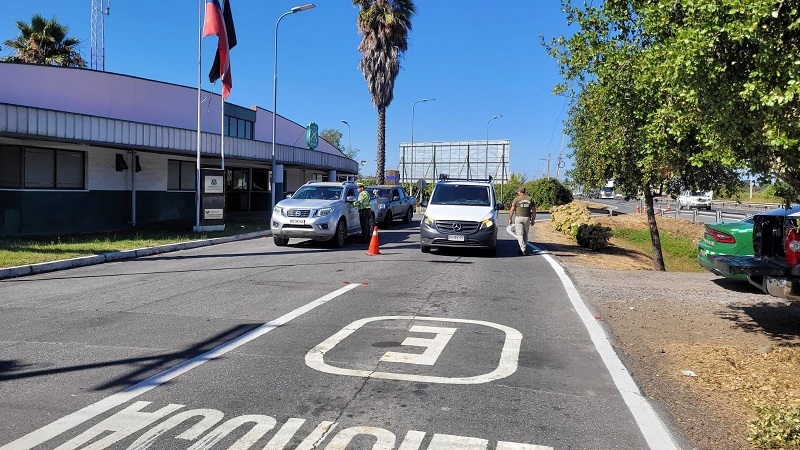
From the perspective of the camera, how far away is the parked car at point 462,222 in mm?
14727

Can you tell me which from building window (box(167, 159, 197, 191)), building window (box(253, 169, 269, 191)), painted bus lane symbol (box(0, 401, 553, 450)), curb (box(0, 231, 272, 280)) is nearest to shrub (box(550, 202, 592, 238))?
curb (box(0, 231, 272, 280))

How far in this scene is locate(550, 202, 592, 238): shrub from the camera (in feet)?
74.2

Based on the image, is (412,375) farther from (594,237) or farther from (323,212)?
(594,237)

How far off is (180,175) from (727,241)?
21.6 metres

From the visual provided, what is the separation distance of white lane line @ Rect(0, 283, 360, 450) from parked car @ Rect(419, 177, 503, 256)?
303 inches

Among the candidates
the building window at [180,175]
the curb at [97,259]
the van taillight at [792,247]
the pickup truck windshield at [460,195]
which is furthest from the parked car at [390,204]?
the van taillight at [792,247]

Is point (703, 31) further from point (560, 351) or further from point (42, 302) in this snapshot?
point (42, 302)

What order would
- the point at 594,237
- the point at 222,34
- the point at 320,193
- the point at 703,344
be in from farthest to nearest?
the point at 222,34 < the point at 594,237 < the point at 320,193 < the point at 703,344

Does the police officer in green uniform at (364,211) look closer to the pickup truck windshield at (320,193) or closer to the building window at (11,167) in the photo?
the pickup truck windshield at (320,193)

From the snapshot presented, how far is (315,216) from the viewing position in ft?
52.9

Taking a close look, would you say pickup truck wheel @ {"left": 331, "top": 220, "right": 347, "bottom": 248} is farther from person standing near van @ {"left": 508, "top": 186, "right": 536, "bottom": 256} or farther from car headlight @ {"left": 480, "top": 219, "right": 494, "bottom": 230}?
person standing near van @ {"left": 508, "top": 186, "right": 536, "bottom": 256}

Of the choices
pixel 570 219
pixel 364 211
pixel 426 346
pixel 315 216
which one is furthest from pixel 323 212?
pixel 570 219

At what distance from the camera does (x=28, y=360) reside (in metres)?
5.67

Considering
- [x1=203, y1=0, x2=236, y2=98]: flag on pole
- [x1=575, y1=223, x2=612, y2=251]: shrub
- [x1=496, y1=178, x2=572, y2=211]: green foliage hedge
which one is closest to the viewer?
[x1=575, y1=223, x2=612, y2=251]: shrub
